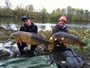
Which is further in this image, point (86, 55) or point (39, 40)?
point (86, 55)

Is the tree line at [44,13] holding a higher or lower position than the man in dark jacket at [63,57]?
A: higher

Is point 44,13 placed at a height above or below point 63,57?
above

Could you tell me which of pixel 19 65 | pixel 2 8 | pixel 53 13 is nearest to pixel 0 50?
pixel 19 65

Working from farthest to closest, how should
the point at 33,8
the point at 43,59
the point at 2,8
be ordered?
the point at 33,8, the point at 2,8, the point at 43,59

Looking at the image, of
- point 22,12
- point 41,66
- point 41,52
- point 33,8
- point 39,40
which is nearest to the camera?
point 41,66

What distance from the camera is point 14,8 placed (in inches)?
2630

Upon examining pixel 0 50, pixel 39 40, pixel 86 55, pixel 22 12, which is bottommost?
pixel 86 55

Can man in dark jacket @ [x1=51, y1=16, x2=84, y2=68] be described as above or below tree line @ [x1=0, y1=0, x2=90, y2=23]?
below

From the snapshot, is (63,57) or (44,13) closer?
(63,57)

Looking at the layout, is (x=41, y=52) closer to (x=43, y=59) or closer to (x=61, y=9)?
(x=43, y=59)

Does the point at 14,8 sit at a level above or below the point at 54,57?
above

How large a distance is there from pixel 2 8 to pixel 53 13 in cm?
3098

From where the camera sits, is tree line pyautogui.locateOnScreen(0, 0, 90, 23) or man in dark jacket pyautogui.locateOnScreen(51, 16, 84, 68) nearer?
man in dark jacket pyautogui.locateOnScreen(51, 16, 84, 68)

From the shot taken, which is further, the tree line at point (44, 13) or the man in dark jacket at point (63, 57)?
the tree line at point (44, 13)
